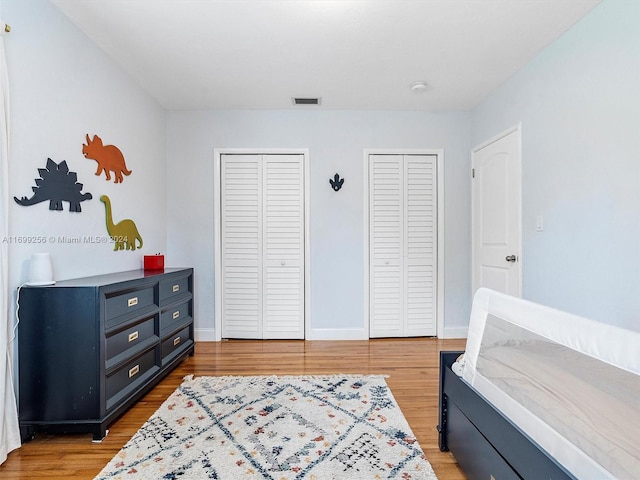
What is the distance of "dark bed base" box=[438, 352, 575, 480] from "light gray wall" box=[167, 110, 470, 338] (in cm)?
199

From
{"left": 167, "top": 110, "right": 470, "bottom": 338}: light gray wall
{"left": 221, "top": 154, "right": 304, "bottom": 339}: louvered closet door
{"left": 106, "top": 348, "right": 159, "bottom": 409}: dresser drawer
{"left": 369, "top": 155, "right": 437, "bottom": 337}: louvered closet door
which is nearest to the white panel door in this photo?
{"left": 167, "top": 110, "right": 470, "bottom": 338}: light gray wall

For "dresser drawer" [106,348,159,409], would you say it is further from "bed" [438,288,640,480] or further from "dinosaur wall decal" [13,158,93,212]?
"bed" [438,288,640,480]

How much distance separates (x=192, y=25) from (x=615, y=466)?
2.85 meters

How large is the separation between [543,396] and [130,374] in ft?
7.47

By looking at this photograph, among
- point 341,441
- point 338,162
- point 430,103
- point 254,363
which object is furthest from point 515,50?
point 254,363

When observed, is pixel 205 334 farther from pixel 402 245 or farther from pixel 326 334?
pixel 402 245

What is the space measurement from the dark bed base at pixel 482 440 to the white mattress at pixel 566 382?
5 cm

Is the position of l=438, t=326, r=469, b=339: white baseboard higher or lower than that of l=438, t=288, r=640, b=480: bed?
lower

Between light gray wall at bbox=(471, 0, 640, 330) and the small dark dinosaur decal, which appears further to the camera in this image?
the small dark dinosaur decal

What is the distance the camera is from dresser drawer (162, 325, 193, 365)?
105 inches

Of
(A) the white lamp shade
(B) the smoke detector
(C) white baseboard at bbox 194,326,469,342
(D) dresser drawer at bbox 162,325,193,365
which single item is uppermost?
(B) the smoke detector

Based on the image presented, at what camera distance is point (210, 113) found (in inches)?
143

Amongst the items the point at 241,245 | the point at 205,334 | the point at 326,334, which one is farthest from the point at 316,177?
the point at 205,334

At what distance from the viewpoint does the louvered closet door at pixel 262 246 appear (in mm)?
3664
